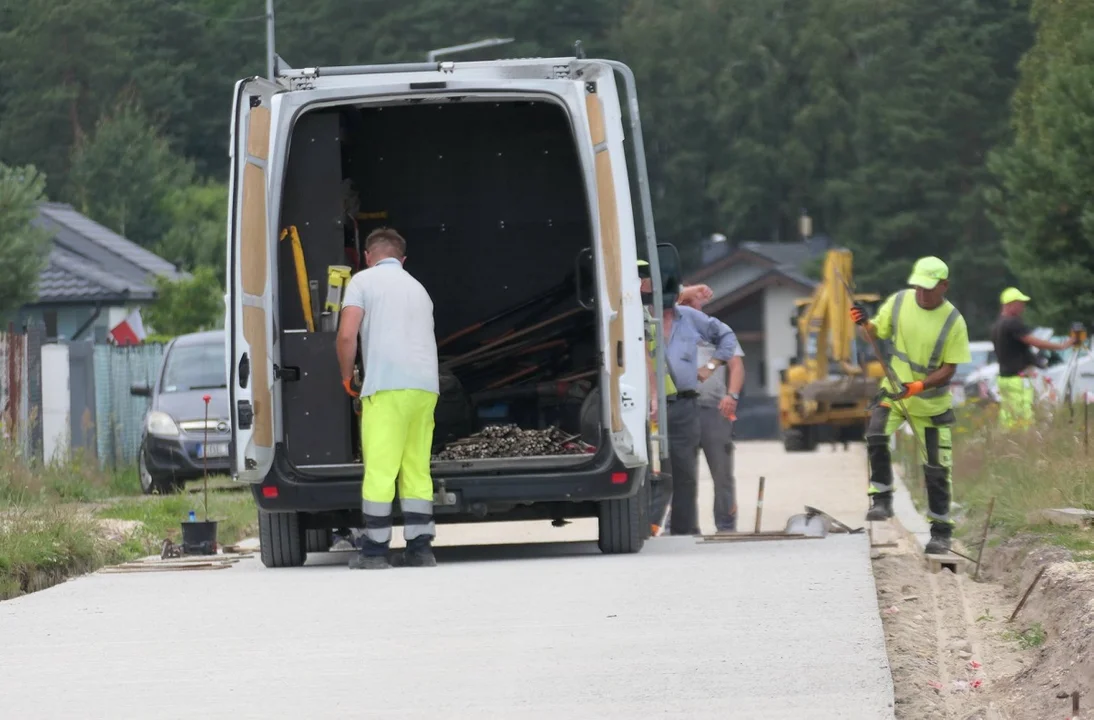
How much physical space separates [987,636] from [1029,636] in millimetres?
297

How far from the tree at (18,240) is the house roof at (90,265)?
8208 millimetres

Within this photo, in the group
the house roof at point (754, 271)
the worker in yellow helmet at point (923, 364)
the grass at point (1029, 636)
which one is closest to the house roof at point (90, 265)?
the house roof at point (754, 271)

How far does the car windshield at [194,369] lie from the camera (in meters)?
20.6

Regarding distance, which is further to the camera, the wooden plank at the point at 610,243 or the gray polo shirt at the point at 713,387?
the gray polo shirt at the point at 713,387

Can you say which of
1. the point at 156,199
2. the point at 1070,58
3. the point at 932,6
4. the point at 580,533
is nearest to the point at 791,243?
the point at 932,6

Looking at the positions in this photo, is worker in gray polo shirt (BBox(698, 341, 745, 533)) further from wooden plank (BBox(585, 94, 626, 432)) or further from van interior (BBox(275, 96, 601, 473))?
wooden plank (BBox(585, 94, 626, 432))

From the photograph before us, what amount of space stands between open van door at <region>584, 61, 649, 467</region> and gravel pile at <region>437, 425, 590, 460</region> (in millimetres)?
849

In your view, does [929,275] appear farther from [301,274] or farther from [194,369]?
[194,369]

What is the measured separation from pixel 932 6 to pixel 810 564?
5981 cm

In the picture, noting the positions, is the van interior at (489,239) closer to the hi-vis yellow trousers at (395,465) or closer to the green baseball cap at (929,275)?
the hi-vis yellow trousers at (395,465)

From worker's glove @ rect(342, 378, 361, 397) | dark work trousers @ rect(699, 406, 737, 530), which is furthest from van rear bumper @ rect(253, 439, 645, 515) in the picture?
dark work trousers @ rect(699, 406, 737, 530)

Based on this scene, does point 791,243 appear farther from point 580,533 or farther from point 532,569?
point 532,569

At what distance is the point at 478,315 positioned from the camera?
13.4 meters

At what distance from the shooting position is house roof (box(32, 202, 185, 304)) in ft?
144
